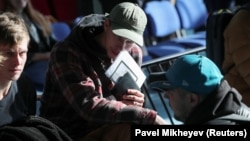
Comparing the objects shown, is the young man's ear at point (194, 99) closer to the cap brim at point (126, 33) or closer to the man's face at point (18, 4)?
the cap brim at point (126, 33)

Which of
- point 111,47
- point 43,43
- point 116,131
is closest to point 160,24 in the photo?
point 43,43

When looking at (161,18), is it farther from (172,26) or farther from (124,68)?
(124,68)

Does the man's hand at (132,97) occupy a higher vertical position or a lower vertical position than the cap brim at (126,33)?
lower

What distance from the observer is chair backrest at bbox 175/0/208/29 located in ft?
25.6

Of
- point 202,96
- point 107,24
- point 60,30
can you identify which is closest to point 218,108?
point 202,96

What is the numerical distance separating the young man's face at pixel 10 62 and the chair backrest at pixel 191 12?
4.66m

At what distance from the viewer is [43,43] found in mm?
5750

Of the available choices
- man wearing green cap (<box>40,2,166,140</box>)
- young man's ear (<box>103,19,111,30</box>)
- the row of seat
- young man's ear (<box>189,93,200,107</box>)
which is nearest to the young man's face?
man wearing green cap (<box>40,2,166,140</box>)

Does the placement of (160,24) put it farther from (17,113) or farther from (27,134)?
(27,134)

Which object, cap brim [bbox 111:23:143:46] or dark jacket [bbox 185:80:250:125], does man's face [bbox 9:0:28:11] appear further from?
dark jacket [bbox 185:80:250:125]

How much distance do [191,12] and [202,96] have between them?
4.99m

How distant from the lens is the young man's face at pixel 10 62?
128 inches

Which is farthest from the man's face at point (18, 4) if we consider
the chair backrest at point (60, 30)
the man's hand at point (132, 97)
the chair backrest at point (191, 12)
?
the chair backrest at point (191, 12)

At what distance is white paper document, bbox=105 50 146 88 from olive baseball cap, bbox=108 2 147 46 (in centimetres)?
9
